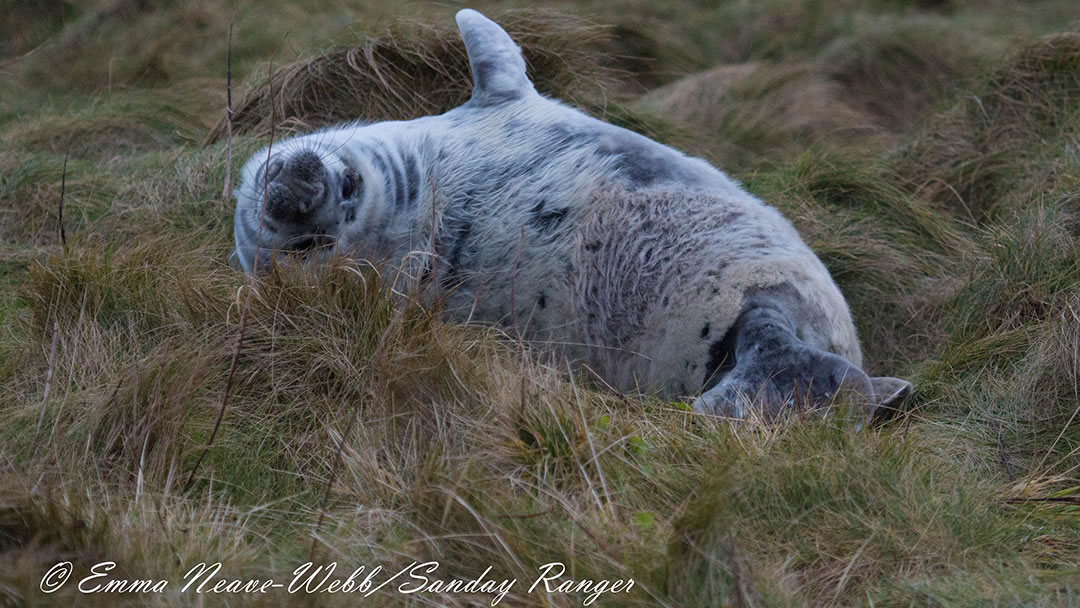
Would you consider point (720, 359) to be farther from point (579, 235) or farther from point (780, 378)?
point (579, 235)

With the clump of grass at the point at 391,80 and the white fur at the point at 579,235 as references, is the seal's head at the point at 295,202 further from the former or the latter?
the clump of grass at the point at 391,80

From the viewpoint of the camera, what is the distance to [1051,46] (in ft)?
16.2

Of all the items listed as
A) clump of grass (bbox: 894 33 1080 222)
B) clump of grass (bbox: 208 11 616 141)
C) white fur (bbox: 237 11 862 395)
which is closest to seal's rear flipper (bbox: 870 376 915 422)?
white fur (bbox: 237 11 862 395)

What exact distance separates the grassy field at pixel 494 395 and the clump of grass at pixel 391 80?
14 mm

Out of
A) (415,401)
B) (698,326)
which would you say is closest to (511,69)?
(698,326)

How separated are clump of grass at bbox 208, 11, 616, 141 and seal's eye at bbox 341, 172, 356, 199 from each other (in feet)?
4.17

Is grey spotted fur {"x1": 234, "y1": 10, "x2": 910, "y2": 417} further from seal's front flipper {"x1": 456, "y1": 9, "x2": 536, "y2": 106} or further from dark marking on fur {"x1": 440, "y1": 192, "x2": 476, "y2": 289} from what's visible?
seal's front flipper {"x1": 456, "y1": 9, "x2": 536, "y2": 106}

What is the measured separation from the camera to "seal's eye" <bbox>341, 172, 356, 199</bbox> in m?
3.42

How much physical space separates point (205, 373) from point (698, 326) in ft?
4.32

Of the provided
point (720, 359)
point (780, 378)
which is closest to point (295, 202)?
point (720, 359)

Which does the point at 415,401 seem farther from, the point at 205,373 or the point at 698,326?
the point at 698,326

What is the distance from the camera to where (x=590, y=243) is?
332cm

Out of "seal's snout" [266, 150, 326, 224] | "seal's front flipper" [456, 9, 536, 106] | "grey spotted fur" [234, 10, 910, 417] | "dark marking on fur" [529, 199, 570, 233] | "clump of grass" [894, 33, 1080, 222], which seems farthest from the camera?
"clump of grass" [894, 33, 1080, 222]

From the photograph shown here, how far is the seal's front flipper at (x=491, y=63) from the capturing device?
3.91m
